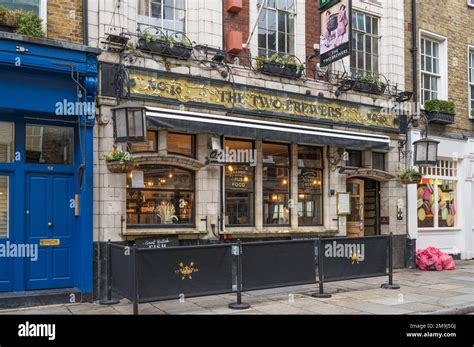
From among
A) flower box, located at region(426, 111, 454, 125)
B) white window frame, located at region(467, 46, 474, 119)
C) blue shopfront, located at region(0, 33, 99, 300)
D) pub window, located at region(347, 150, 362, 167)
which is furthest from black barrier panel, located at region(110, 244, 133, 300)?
white window frame, located at region(467, 46, 474, 119)

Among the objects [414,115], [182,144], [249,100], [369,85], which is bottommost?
[182,144]

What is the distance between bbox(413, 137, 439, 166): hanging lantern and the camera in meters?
13.8

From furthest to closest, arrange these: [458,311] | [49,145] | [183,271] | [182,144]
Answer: [182,144] < [49,145] < [458,311] < [183,271]

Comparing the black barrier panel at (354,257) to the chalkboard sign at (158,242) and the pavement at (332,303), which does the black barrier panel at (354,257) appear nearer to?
the pavement at (332,303)

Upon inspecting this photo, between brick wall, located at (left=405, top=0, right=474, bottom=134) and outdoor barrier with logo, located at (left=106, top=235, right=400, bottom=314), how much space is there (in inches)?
273

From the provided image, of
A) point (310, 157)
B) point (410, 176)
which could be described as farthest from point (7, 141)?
point (410, 176)

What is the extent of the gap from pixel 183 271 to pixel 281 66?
6.02 metres

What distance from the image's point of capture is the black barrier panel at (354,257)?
10.4 meters

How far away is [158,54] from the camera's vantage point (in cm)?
1078

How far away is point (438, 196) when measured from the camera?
16.1m

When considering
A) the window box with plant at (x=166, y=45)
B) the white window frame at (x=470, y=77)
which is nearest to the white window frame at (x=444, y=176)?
the white window frame at (x=470, y=77)

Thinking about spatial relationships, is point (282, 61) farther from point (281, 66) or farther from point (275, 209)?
point (275, 209)
